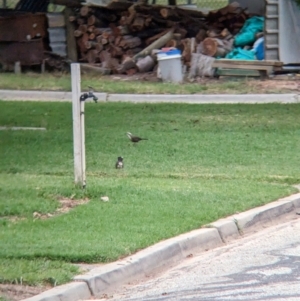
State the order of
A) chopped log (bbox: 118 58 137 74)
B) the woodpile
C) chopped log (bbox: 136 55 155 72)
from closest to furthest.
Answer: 1. chopped log (bbox: 136 55 155 72)
2. chopped log (bbox: 118 58 137 74)
3. the woodpile

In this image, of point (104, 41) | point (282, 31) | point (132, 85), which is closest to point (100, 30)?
point (104, 41)

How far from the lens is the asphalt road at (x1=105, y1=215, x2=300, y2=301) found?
6.09m

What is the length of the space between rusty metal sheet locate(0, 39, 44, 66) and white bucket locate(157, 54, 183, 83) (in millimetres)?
3891

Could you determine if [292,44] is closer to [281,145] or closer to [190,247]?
[281,145]

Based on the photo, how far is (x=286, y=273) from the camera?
6586 mm

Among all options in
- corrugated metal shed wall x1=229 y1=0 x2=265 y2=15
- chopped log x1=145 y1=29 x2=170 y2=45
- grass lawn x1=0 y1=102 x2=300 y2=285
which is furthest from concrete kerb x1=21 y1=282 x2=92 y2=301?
corrugated metal shed wall x1=229 y1=0 x2=265 y2=15

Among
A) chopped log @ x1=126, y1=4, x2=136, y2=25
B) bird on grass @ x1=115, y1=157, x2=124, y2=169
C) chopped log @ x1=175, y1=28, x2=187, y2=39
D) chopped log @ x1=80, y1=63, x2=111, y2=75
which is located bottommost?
chopped log @ x1=80, y1=63, x2=111, y2=75

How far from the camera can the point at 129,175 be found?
1024 cm

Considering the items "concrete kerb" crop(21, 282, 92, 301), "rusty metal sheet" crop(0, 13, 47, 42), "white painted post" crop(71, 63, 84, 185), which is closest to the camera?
"concrete kerb" crop(21, 282, 92, 301)

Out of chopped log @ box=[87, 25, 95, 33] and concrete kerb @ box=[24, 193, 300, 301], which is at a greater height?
concrete kerb @ box=[24, 193, 300, 301]

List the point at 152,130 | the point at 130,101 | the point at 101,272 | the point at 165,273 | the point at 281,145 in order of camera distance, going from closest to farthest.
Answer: the point at 101,272, the point at 165,273, the point at 281,145, the point at 152,130, the point at 130,101

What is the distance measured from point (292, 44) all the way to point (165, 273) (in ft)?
46.1

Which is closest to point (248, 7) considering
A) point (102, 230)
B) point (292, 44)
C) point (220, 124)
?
point (292, 44)

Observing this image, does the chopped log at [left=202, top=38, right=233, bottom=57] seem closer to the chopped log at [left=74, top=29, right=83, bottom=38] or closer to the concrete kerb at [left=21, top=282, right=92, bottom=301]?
the chopped log at [left=74, top=29, right=83, bottom=38]
